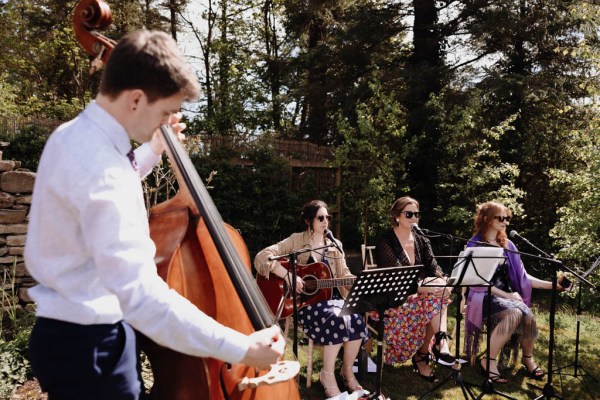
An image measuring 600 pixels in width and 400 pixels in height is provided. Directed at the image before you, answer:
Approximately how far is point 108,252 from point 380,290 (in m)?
2.52

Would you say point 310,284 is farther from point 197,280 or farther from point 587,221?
point 587,221

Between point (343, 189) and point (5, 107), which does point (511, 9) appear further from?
point (5, 107)

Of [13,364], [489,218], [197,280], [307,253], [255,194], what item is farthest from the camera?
[255,194]

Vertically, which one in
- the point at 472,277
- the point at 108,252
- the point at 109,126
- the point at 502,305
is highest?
the point at 109,126

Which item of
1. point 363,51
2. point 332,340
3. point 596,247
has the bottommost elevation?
point 332,340

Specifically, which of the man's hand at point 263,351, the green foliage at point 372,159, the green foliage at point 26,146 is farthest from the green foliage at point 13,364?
the green foliage at point 372,159

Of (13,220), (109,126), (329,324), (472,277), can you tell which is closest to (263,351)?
(109,126)

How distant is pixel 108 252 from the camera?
116 centimetres

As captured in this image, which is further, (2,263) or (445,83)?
(445,83)

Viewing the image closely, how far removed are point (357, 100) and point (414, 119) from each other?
1290 mm

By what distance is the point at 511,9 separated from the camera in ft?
29.2

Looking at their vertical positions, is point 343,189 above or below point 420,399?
above

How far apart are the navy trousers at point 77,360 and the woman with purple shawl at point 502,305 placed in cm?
396

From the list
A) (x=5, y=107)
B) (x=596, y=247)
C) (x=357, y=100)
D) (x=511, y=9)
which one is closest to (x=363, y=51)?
(x=357, y=100)
